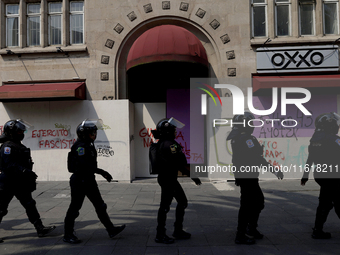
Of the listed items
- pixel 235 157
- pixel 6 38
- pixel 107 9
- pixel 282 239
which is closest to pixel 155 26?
pixel 107 9

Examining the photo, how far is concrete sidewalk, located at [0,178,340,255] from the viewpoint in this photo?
3844 millimetres

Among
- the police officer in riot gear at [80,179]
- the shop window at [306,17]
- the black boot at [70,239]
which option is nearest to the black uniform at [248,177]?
the police officer in riot gear at [80,179]

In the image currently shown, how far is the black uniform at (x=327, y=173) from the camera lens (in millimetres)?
4199

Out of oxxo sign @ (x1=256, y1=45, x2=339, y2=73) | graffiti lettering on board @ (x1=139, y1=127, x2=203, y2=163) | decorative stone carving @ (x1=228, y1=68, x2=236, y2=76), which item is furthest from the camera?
graffiti lettering on board @ (x1=139, y1=127, x2=203, y2=163)

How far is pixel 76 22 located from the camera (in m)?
10.5

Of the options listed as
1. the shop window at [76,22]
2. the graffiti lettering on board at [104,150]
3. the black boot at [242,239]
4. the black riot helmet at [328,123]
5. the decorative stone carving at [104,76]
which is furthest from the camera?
the shop window at [76,22]

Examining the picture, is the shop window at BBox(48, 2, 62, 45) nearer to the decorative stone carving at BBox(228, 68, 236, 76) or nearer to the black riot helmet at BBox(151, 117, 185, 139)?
the decorative stone carving at BBox(228, 68, 236, 76)

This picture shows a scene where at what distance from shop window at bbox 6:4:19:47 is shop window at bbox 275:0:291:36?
32.4 feet

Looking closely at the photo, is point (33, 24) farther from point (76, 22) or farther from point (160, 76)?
point (160, 76)

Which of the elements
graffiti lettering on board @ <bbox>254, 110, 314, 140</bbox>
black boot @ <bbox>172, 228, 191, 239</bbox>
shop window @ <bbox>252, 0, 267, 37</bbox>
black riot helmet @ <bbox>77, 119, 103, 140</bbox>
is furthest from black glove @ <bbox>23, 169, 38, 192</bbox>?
shop window @ <bbox>252, 0, 267, 37</bbox>

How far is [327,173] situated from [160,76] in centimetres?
756

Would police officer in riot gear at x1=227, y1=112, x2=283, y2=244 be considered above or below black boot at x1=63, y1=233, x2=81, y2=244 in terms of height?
above

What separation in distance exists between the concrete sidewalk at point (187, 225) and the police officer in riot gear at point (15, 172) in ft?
1.60

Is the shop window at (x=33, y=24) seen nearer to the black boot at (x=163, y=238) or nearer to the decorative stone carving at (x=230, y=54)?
the decorative stone carving at (x=230, y=54)
